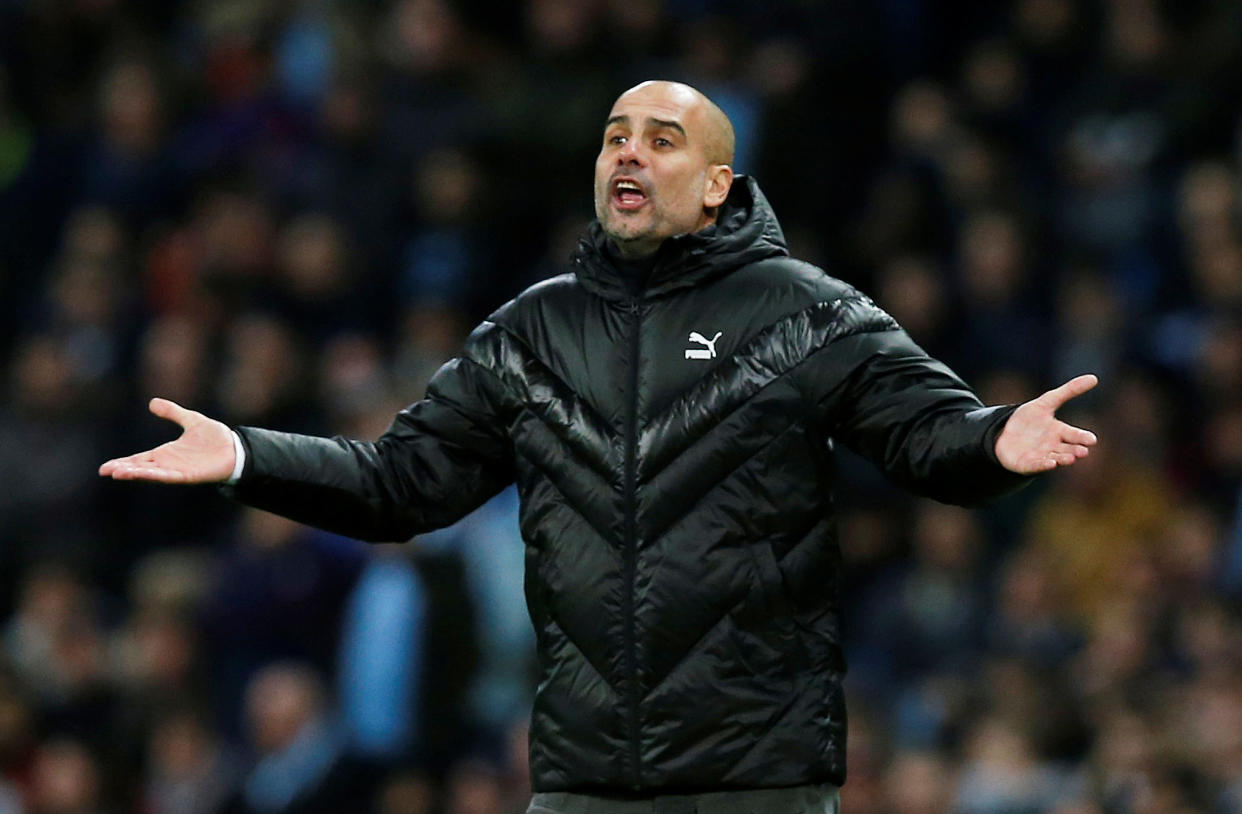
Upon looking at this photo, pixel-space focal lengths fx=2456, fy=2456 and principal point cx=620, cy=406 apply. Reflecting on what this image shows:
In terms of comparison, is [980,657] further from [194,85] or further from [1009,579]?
[194,85]

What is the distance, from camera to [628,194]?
4730 millimetres

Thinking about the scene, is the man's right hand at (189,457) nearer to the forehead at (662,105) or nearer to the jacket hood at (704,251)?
the jacket hood at (704,251)

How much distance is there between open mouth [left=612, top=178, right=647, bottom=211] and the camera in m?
4.71

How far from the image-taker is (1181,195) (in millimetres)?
9227

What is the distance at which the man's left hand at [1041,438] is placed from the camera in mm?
4270

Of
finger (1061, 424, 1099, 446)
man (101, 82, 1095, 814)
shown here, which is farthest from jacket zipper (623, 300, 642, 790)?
finger (1061, 424, 1099, 446)

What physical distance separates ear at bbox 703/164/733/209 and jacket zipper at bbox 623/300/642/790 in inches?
14.6

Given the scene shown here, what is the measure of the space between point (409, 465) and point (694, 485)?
63 cm

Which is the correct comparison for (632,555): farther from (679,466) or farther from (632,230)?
(632,230)

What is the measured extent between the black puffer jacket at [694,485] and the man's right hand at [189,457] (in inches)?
2.1

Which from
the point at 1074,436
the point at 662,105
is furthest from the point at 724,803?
the point at 662,105

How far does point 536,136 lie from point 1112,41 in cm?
252

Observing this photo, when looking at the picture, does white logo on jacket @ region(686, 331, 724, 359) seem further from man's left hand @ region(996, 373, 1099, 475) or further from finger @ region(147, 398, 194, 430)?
finger @ region(147, 398, 194, 430)

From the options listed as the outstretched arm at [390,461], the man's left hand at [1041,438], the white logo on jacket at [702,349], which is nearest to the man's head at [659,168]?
the white logo on jacket at [702,349]
